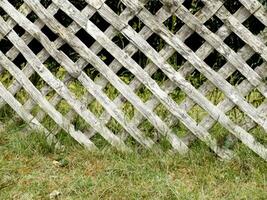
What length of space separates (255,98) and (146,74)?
98cm

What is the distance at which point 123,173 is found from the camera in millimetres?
3371

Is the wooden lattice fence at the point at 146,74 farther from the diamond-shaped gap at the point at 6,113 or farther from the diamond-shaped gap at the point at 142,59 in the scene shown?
the diamond-shaped gap at the point at 142,59

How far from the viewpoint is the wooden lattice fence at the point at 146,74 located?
11.0 feet

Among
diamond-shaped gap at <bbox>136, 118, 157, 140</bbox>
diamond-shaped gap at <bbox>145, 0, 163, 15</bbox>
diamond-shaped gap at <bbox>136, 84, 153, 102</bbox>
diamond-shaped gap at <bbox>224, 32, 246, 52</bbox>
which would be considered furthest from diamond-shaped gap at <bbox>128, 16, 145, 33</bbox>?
diamond-shaped gap at <bbox>136, 118, 157, 140</bbox>

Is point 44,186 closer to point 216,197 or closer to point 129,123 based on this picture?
point 129,123

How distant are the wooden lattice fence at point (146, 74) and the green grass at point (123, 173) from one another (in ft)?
0.29

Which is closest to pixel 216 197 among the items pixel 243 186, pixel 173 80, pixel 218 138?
pixel 243 186

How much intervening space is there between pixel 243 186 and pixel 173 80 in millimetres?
774

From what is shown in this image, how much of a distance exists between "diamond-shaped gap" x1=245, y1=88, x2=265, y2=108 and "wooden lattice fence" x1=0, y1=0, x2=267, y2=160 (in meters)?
0.30

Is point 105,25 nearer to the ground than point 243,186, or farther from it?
farther from it

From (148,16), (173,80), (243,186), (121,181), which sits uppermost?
(148,16)

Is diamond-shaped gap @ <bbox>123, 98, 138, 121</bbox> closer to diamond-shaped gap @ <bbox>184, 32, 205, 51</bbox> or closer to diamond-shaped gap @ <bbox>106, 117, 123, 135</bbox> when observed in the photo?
diamond-shaped gap @ <bbox>106, 117, 123, 135</bbox>

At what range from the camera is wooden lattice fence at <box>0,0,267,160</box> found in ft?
11.0

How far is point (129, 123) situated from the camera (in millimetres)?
3625
